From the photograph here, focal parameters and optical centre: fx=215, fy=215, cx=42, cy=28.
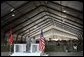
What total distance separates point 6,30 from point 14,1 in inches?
579

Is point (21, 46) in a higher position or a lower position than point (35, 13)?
lower

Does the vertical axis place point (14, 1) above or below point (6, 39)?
above

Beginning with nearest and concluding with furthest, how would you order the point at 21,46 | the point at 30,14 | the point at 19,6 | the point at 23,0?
the point at 21,46, the point at 23,0, the point at 19,6, the point at 30,14

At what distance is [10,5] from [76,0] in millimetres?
9817

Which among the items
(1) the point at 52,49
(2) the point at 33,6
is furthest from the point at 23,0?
(1) the point at 52,49

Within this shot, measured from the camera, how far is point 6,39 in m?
45.4

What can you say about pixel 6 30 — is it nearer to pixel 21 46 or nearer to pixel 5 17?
pixel 5 17

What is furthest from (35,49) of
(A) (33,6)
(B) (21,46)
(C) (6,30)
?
(C) (6,30)

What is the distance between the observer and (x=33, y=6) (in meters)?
35.2

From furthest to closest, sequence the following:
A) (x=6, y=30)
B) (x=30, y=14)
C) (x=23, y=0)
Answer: (x=6, y=30)
(x=30, y=14)
(x=23, y=0)

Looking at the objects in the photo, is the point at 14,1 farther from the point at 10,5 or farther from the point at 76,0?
the point at 76,0

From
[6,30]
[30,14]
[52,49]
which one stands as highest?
[30,14]

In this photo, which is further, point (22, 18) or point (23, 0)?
point (22, 18)

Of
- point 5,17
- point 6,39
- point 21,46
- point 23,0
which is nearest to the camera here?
point 21,46
